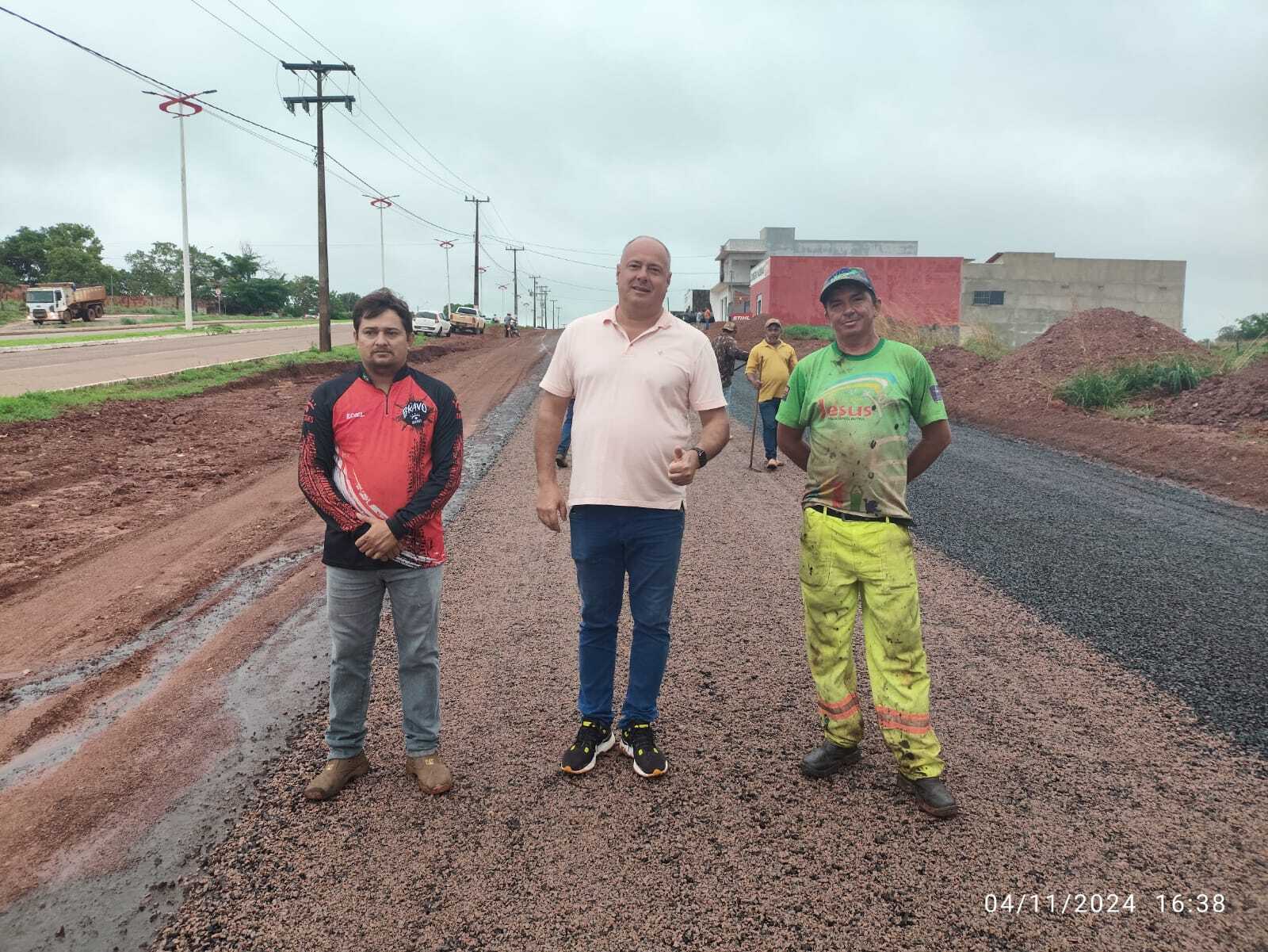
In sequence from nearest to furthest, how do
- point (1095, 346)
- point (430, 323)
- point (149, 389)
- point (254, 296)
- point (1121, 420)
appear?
→ point (1121, 420)
point (149, 389)
point (1095, 346)
point (430, 323)
point (254, 296)

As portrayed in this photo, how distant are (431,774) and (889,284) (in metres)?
45.4

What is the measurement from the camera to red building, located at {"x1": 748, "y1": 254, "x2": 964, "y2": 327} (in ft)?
145

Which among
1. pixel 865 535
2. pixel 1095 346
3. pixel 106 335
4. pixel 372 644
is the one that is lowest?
pixel 372 644

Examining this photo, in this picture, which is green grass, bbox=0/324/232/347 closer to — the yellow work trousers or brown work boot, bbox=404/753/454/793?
brown work boot, bbox=404/753/454/793

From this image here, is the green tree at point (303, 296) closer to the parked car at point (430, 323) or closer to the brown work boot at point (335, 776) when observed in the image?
the parked car at point (430, 323)

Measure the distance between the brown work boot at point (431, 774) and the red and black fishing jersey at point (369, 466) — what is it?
758mm

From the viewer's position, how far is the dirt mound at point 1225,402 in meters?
12.1

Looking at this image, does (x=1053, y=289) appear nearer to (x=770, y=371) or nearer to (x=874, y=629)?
(x=770, y=371)

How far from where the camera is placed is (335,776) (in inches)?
119

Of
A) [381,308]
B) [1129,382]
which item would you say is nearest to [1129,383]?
[1129,382]

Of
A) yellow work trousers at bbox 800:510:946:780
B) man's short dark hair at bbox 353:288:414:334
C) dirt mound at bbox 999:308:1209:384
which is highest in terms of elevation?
dirt mound at bbox 999:308:1209:384

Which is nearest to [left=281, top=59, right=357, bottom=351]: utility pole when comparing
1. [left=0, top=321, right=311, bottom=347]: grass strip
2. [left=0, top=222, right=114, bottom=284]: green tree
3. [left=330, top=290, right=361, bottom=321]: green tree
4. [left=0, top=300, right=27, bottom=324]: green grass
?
[left=0, top=321, right=311, bottom=347]: grass strip

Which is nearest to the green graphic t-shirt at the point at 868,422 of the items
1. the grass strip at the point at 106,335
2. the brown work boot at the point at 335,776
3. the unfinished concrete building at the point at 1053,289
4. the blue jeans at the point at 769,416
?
the brown work boot at the point at 335,776
